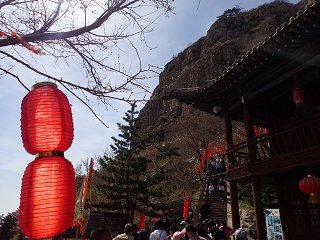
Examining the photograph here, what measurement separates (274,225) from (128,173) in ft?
35.6

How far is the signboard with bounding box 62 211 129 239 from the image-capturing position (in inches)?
345

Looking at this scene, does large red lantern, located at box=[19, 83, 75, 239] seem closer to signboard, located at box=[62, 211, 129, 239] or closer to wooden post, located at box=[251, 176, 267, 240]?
wooden post, located at box=[251, 176, 267, 240]

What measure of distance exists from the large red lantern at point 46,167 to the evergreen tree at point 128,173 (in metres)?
13.6

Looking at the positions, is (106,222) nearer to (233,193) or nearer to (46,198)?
(233,193)

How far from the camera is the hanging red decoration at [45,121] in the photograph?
276 centimetres

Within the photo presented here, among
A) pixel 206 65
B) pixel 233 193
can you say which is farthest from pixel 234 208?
pixel 206 65

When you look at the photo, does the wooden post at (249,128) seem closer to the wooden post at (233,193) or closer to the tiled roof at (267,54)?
the tiled roof at (267,54)

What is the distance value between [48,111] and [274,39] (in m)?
4.88

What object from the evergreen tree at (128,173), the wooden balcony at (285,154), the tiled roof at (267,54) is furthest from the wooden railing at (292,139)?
the evergreen tree at (128,173)

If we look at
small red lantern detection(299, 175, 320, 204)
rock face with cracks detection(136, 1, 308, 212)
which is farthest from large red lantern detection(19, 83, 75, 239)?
rock face with cracks detection(136, 1, 308, 212)

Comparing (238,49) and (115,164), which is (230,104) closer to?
(115,164)

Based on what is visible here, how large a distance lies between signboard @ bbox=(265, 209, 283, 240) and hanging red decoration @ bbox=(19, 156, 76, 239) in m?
6.90

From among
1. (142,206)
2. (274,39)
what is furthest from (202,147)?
(274,39)

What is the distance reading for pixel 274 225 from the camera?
7.38m
